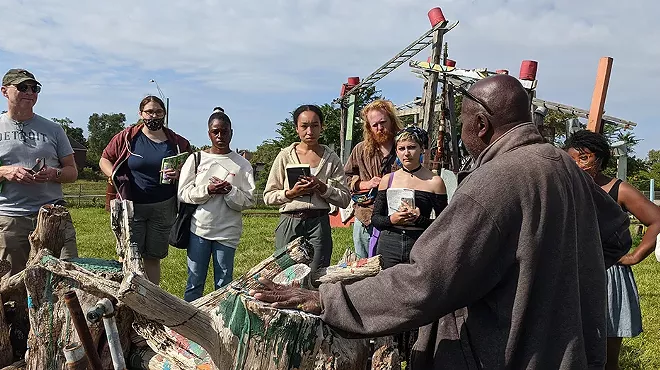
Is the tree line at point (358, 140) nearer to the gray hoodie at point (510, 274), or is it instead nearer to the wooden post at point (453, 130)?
the wooden post at point (453, 130)

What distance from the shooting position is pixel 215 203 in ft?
16.3

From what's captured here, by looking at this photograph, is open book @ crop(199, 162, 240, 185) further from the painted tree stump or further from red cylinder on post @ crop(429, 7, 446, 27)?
red cylinder on post @ crop(429, 7, 446, 27)

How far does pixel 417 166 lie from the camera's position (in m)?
4.53

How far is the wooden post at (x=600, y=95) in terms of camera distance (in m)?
5.60

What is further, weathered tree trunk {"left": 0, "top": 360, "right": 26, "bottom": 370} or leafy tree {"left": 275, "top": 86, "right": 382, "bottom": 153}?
leafy tree {"left": 275, "top": 86, "right": 382, "bottom": 153}

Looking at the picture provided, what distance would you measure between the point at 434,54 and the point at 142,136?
25.0ft

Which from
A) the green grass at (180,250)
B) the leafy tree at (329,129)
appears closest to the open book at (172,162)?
the green grass at (180,250)

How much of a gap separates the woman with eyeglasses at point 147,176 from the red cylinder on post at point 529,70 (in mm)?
6379

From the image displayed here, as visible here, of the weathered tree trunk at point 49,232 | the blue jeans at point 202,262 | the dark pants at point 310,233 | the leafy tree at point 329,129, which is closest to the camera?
the weathered tree trunk at point 49,232

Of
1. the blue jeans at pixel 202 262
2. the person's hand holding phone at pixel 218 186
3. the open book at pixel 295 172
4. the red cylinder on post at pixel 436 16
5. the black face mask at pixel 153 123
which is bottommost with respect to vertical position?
the blue jeans at pixel 202 262

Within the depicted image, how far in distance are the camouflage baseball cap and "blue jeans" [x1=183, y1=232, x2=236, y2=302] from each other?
172 centimetres

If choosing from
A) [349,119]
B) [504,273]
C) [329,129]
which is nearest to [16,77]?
[504,273]

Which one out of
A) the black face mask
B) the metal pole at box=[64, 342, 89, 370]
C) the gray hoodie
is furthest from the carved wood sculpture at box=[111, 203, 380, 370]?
the black face mask

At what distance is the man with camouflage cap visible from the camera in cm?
472
